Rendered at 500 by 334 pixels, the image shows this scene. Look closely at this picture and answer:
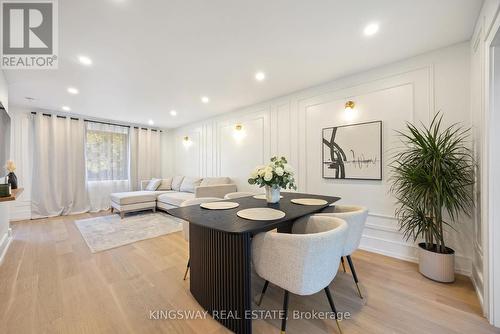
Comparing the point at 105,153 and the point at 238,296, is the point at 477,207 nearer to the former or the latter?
the point at 238,296

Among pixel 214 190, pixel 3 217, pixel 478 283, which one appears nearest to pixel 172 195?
pixel 214 190

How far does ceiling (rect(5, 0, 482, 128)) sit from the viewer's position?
163 centimetres

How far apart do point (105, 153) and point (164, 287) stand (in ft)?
15.5

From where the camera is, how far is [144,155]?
584cm

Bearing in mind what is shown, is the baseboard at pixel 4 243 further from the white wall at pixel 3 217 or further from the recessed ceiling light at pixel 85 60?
the recessed ceiling light at pixel 85 60

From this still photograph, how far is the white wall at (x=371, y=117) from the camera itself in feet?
7.04

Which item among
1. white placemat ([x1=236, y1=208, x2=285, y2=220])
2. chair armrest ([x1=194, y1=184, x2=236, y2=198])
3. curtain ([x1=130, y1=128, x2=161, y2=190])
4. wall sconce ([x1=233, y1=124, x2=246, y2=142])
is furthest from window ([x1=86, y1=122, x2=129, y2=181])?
white placemat ([x1=236, y1=208, x2=285, y2=220])

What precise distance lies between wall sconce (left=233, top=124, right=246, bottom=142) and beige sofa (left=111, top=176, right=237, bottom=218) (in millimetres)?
955

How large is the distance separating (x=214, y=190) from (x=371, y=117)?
2956mm

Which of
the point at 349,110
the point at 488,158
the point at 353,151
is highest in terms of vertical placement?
the point at 349,110

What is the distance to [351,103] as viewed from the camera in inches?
109

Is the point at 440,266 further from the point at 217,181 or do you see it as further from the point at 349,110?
the point at 217,181

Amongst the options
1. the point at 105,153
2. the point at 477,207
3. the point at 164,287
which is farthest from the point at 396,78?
the point at 105,153

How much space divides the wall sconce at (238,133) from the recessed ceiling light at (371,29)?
2.75 m
